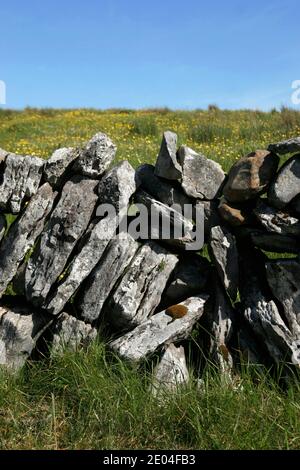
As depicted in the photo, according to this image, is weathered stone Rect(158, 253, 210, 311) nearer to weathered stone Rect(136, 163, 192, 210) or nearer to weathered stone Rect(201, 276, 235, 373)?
weathered stone Rect(201, 276, 235, 373)

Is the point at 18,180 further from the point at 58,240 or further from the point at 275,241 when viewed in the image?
the point at 275,241

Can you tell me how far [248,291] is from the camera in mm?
4711

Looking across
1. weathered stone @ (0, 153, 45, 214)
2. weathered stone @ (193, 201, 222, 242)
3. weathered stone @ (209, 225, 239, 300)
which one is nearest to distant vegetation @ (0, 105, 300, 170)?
weathered stone @ (193, 201, 222, 242)

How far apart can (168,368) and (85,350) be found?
74cm

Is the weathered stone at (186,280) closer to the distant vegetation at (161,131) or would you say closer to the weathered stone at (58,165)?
the weathered stone at (58,165)

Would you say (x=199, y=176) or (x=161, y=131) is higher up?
(x=161, y=131)

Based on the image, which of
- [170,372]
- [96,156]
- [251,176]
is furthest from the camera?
[96,156]

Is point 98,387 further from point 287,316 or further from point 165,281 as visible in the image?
point 287,316

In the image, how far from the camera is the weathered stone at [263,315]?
4.33 m

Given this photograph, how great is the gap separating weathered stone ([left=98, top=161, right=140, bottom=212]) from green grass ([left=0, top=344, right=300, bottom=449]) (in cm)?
131

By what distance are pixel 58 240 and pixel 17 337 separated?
3.02 ft

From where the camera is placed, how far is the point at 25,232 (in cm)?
475

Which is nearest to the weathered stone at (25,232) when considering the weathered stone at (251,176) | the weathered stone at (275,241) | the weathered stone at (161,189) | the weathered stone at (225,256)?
the weathered stone at (161,189)

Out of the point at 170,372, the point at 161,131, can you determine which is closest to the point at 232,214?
the point at 170,372
